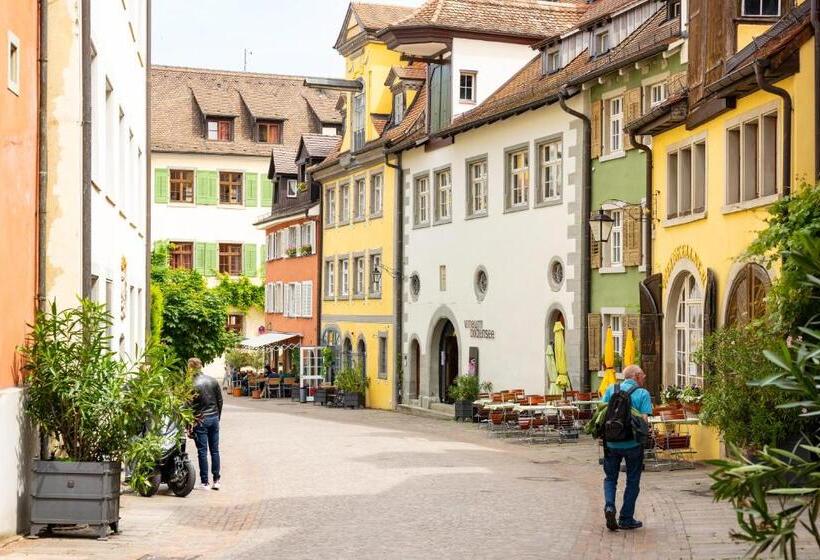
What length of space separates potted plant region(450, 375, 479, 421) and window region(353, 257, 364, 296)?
1197 cm

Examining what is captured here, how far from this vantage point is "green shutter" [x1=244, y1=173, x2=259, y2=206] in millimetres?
69062

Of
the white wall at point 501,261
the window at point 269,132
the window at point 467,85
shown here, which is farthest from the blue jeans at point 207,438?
the window at point 269,132

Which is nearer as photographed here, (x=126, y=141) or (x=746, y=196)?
(x=746, y=196)

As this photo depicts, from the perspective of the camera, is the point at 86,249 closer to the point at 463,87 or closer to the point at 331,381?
the point at 463,87

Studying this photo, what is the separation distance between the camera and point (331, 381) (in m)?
49.9

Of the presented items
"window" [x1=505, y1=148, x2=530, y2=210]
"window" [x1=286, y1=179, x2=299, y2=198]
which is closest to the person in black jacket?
"window" [x1=505, y1=148, x2=530, y2=210]

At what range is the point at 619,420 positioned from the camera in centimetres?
1345

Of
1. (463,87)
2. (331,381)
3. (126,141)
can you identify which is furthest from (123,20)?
(331,381)

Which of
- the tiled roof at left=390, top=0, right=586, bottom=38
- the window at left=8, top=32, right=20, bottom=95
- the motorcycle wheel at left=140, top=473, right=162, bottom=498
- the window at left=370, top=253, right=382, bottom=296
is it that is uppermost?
the tiled roof at left=390, top=0, right=586, bottom=38

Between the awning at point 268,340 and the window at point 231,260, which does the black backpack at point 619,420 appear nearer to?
the awning at point 268,340

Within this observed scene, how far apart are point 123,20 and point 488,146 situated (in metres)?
15.7

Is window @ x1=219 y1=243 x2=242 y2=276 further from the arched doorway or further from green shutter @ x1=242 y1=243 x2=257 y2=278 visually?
the arched doorway

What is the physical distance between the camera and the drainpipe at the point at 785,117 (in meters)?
18.3

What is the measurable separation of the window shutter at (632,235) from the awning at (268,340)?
29.8 metres
